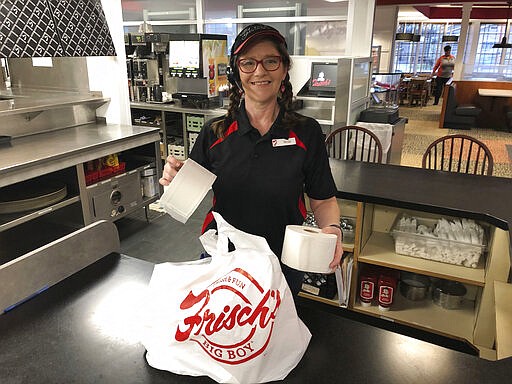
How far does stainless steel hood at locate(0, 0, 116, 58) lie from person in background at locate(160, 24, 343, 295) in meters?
0.48

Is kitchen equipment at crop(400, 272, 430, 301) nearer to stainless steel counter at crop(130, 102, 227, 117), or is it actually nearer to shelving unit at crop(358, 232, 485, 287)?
shelving unit at crop(358, 232, 485, 287)

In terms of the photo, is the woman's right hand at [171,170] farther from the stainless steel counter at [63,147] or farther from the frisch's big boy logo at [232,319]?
the stainless steel counter at [63,147]

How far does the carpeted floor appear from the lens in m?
6.12

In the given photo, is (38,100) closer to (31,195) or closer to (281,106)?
(31,195)

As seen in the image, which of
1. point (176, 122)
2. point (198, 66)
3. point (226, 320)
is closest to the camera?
point (226, 320)

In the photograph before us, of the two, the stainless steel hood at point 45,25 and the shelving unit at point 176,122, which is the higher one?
the stainless steel hood at point 45,25

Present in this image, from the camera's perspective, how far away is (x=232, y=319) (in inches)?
30.5

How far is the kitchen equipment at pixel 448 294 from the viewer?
2.20 m

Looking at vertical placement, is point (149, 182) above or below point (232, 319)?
below

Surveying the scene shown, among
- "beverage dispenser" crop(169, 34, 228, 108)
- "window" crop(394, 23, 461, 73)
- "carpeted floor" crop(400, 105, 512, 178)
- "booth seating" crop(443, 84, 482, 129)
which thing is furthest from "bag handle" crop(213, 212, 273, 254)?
"window" crop(394, 23, 461, 73)

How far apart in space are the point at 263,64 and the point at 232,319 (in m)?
0.84

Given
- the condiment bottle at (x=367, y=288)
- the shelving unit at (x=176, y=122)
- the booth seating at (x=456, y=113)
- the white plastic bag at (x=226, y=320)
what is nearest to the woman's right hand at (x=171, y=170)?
the white plastic bag at (x=226, y=320)

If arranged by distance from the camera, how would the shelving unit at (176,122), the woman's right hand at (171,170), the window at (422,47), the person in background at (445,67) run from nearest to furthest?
the woman's right hand at (171,170), the shelving unit at (176,122), the person in background at (445,67), the window at (422,47)

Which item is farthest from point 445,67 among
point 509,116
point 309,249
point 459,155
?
point 309,249
